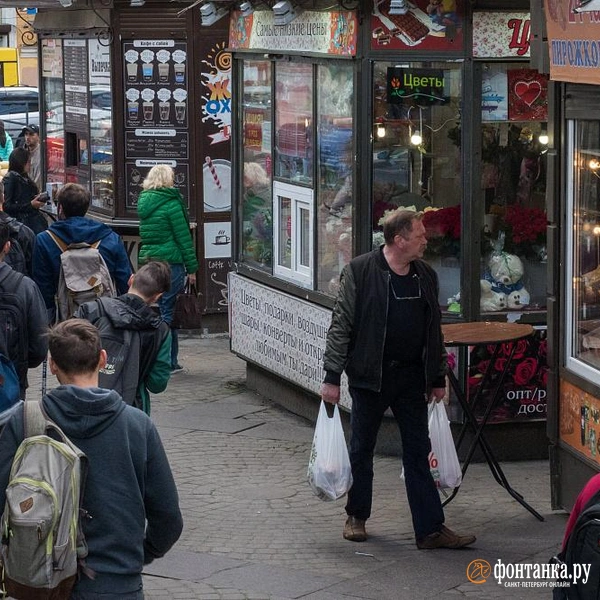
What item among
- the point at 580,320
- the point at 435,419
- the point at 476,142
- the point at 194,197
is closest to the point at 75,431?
the point at 435,419

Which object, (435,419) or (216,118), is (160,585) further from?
(216,118)

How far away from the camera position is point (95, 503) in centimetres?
388

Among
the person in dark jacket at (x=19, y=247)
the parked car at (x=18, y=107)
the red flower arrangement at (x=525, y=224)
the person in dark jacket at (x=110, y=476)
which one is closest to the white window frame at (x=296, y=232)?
the red flower arrangement at (x=525, y=224)

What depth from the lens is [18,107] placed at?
31266mm

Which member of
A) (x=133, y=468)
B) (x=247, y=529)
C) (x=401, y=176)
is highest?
(x=401, y=176)

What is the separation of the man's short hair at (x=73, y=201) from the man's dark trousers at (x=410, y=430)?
254 centimetres

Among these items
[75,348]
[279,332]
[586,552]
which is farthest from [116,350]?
[279,332]

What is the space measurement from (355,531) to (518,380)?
1.95m

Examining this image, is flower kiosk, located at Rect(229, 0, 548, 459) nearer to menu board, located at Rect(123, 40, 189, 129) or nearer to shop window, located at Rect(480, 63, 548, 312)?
shop window, located at Rect(480, 63, 548, 312)

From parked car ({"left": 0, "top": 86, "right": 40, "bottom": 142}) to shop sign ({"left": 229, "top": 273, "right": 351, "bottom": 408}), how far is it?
20.2 metres

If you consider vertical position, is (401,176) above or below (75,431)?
above

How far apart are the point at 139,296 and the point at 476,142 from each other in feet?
9.45

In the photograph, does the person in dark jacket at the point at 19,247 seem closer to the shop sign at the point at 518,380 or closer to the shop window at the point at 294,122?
the shop window at the point at 294,122

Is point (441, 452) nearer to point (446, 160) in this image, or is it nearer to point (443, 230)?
point (443, 230)
